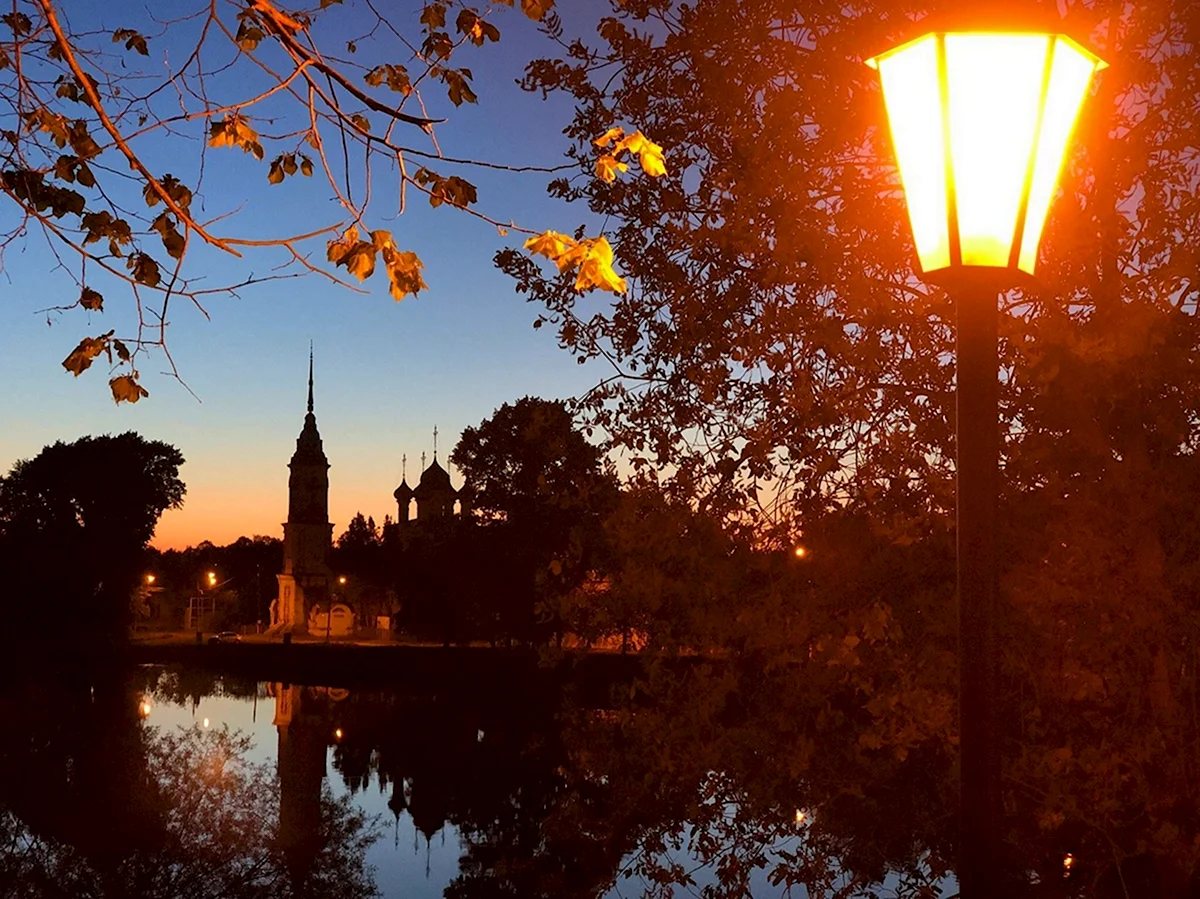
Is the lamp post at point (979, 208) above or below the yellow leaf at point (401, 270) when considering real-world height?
below

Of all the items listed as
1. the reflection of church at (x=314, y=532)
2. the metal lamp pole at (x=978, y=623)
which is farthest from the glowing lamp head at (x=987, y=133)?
the reflection of church at (x=314, y=532)

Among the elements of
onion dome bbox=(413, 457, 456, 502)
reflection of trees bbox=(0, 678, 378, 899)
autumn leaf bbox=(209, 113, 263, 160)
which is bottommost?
reflection of trees bbox=(0, 678, 378, 899)

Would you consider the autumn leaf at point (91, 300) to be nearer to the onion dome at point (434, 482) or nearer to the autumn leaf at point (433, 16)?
the autumn leaf at point (433, 16)

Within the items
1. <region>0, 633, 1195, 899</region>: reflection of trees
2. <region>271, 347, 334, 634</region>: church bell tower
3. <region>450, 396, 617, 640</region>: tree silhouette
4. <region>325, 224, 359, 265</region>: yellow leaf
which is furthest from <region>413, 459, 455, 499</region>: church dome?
<region>325, 224, 359, 265</region>: yellow leaf

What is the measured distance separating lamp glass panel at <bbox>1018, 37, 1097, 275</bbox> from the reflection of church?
251 feet

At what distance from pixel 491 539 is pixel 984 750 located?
4623 centimetres

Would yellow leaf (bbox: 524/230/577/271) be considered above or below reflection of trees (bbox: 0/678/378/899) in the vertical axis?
above

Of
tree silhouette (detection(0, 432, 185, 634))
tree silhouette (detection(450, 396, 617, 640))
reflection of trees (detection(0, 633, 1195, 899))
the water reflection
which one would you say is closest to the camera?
reflection of trees (detection(0, 633, 1195, 899))

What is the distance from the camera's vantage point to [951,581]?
7496 millimetres

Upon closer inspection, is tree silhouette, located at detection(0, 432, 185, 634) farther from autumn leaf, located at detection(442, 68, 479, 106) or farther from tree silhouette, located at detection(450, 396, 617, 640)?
autumn leaf, located at detection(442, 68, 479, 106)

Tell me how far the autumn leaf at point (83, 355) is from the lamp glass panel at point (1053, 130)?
168 inches

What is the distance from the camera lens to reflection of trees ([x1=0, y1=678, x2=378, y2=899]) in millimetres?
21938

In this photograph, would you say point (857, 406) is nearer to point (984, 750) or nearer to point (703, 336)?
point (703, 336)

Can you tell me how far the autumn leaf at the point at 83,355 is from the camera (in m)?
5.28
